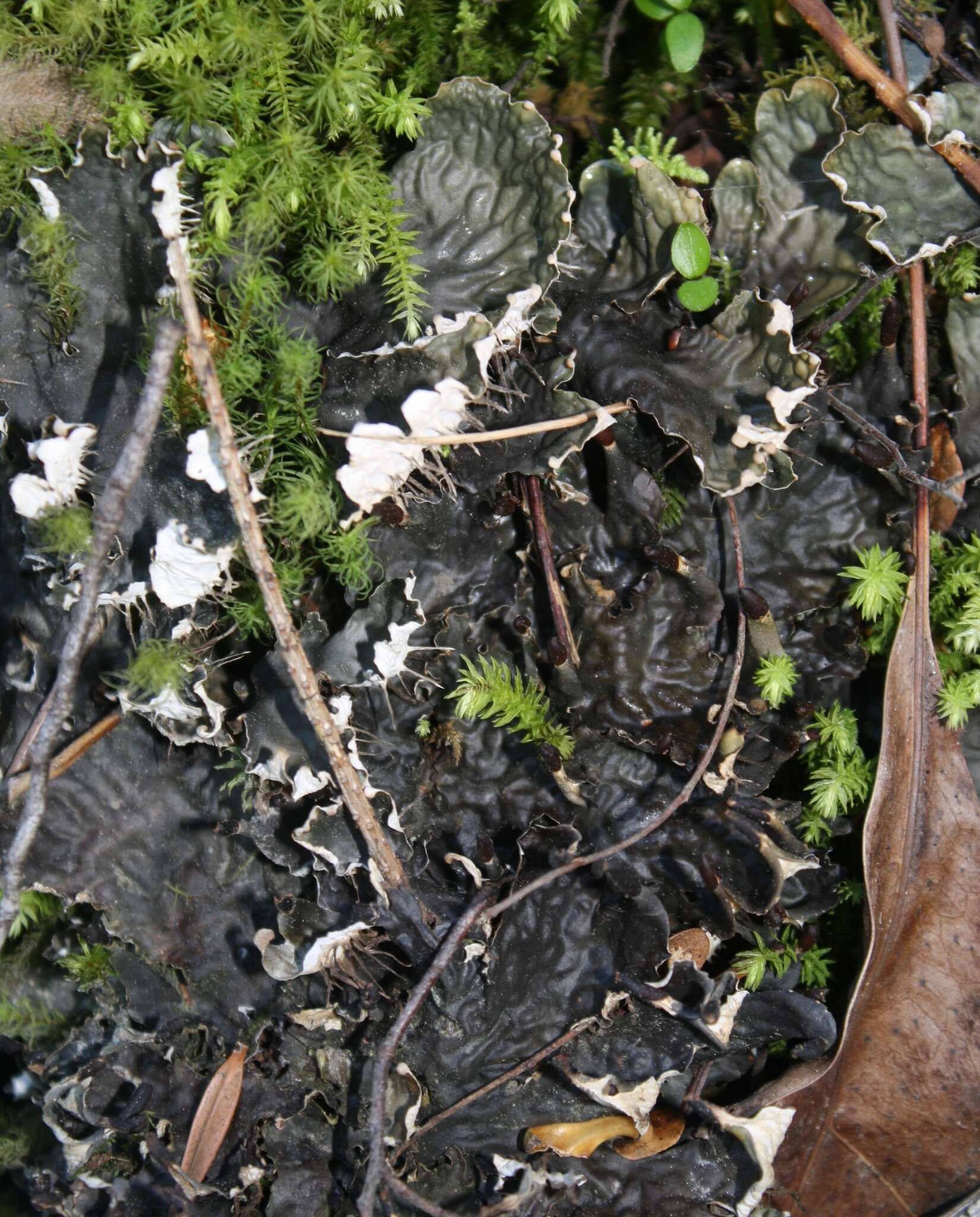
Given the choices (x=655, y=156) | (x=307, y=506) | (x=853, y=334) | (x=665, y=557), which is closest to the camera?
(x=307, y=506)

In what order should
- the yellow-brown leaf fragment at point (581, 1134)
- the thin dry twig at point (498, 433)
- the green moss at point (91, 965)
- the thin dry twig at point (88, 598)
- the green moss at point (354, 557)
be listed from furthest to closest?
the green moss at point (91, 965), the yellow-brown leaf fragment at point (581, 1134), the green moss at point (354, 557), the thin dry twig at point (498, 433), the thin dry twig at point (88, 598)

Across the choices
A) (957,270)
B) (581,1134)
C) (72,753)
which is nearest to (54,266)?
(72,753)

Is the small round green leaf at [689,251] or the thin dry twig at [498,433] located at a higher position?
the small round green leaf at [689,251]

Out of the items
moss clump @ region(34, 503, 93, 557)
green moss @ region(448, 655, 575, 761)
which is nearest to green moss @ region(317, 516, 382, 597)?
green moss @ region(448, 655, 575, 761)

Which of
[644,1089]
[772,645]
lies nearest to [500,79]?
[772,645]

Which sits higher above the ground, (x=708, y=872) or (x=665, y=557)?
(x=665, y=557)

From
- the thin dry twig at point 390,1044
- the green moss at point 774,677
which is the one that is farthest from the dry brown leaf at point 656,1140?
the green moss at point 774,677

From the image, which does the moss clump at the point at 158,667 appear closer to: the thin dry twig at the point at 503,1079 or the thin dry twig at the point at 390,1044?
the thin dry twig at the point at 390,1044

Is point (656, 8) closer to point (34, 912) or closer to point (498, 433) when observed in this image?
point (498, 433)
